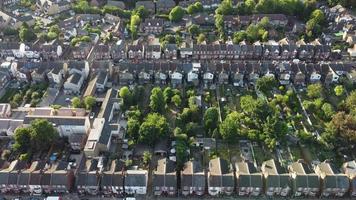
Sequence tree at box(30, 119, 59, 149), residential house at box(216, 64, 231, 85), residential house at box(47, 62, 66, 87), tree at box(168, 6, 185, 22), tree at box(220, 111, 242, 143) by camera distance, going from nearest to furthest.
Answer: tree at box(30, 119, 59, 149) < tree at box(220, 111, 242, 143) < residential house at box(47, 62, 66, 87) < residential house at box(216, 64, 231, 85) < tree at box(168, 6, 185, 22)

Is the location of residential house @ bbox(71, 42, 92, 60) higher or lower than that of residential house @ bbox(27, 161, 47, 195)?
higher

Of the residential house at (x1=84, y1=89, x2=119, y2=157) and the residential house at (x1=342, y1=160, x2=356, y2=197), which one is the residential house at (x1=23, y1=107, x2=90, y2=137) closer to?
the residential house at (x1=84, y1=89, x2=119, y2=157)

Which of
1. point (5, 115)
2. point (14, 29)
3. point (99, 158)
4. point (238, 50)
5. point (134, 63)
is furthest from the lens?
point (14, 29)

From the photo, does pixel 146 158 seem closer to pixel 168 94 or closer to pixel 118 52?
pixel 168 94

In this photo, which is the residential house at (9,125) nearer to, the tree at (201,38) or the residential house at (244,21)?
the tree at (201,38)

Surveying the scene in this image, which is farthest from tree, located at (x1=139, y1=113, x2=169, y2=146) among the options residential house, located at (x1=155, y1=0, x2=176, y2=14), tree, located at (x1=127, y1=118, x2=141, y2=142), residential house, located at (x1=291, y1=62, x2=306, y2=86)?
residential house, located at (x1=155, y1=0, x2=176, y2=14)

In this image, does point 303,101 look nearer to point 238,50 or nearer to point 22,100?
point 238,50

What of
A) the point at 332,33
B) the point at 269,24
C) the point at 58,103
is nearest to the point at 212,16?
the point at 269,24
